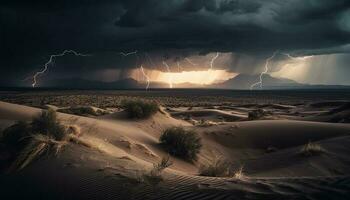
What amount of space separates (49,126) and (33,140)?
151 centimetres

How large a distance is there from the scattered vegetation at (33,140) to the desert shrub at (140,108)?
28.0 ft

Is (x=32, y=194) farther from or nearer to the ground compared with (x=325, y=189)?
nearer to the ground

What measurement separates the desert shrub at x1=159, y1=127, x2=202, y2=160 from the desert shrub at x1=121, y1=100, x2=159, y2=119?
5.11m

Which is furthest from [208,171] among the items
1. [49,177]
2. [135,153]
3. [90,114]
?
[90,114]

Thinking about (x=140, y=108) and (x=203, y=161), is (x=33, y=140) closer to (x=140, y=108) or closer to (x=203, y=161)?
(x=203, y=161)

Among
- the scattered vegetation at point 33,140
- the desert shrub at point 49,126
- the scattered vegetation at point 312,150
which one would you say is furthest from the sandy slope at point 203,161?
the desert shrub at point 49,126

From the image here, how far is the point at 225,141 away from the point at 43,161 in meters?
10.1

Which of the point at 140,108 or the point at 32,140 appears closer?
the point at 32,140

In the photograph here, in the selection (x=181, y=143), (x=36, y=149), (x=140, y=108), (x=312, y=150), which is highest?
(x=140, y=108)

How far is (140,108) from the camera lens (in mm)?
20906

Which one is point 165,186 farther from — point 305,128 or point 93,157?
point 305,128

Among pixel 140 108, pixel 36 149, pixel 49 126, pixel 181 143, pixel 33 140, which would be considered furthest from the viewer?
pixel 140 108

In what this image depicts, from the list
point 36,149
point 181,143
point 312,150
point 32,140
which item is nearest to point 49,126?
point 32,140

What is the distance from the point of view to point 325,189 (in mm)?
6051
